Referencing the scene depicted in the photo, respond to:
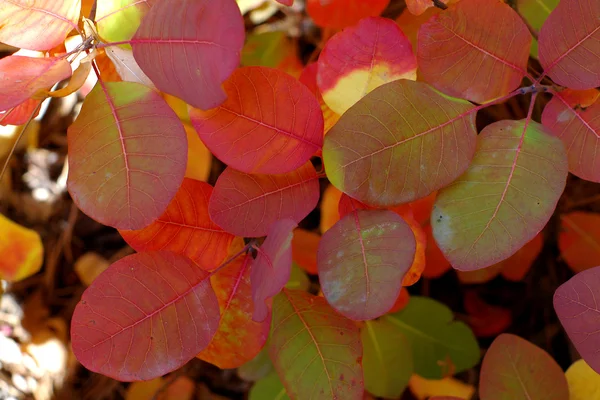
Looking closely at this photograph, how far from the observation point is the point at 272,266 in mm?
545

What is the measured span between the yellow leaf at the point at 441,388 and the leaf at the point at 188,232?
694 mm

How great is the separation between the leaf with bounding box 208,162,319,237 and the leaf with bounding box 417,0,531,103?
19 centimetres

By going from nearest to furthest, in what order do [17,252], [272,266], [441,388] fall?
[272,266]
[17,252]
[441,388]

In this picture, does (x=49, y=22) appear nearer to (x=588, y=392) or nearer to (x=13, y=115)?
(x=13, y=115)

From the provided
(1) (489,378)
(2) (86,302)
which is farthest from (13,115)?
(1) (489,378)

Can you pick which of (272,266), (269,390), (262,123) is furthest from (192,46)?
(269,390)

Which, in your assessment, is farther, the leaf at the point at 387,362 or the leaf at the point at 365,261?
the leaf at the point at 387,362

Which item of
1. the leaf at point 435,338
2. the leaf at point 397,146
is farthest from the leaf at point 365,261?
the leaf at point 435,338

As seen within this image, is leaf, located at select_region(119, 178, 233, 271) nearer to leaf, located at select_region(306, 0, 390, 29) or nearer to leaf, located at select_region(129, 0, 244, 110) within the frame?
leaf, located at select_region(129, 0, 244, 110)

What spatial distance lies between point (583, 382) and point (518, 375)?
12 centimetres

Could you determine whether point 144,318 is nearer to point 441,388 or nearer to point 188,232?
point 188,232

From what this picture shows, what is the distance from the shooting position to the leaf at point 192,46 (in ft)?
1.75

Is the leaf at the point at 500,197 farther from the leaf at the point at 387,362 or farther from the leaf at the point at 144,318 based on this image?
the leaf at the point at 387,362

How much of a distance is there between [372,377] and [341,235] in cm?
46
